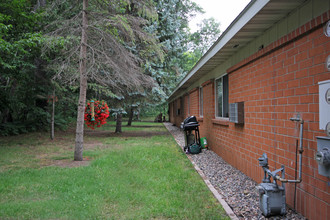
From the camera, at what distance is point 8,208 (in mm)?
3713

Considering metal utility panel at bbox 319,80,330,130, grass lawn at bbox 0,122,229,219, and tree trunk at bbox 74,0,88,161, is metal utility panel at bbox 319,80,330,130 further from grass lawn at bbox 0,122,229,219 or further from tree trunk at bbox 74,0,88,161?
tree trunk at bbox 74,0,88,161

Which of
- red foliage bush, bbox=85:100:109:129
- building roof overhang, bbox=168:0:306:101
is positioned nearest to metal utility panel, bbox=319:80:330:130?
building roof overhang, bbox=168:0:306:101

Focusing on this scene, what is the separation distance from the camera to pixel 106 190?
459 centimetres

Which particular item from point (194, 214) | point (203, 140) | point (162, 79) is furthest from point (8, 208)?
point (162, 79)

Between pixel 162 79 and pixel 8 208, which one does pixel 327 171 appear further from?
pixel 162 79

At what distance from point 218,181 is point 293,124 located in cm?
222

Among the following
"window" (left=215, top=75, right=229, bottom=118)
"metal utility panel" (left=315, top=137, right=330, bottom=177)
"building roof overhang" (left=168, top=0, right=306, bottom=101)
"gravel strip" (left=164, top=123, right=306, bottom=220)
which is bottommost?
"gravel strip" (left=164, top=123, right=306, bottom=220)

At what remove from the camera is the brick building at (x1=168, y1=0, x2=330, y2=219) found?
10.1 feet

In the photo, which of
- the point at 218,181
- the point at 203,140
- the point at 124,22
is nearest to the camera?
the point at 218,181

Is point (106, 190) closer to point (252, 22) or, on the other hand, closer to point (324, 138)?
point (324, 138)

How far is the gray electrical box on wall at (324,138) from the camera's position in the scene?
247 centimetres

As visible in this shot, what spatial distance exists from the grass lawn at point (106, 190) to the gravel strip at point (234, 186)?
0.28 meters

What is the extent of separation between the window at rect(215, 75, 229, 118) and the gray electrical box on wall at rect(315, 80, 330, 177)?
473 cm

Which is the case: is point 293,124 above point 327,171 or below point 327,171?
above
